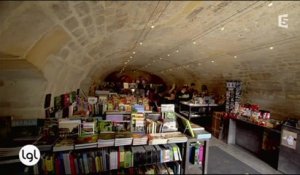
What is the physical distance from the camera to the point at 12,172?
86.4 inches

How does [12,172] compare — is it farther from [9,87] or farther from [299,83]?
[299,83]

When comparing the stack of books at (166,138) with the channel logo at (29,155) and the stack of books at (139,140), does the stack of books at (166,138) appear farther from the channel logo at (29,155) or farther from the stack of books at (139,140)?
the channel logo at (29,155)

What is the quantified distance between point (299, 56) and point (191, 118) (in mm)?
4033

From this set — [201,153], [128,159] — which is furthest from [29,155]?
[201,153]

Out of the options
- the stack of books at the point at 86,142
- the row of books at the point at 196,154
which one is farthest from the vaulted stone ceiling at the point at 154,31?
the row of books at the point at 196,154

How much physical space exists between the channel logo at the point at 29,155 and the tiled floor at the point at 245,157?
4093mm

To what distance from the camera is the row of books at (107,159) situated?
229cm

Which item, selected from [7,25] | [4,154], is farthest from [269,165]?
[7,25]

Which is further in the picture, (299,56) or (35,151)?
(299,56)

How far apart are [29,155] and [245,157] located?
4.50 metres

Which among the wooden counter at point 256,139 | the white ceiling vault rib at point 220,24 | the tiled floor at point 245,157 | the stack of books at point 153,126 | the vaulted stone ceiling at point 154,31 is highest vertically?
the white ceiling vault rib at point 220,24

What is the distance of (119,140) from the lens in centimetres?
Answer: 253

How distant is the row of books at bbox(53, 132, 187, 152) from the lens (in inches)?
91.6

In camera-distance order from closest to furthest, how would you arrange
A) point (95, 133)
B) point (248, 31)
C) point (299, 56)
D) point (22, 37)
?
point (22, 37) < point (95, 133) < point (248, 31) < point (299, 56)
